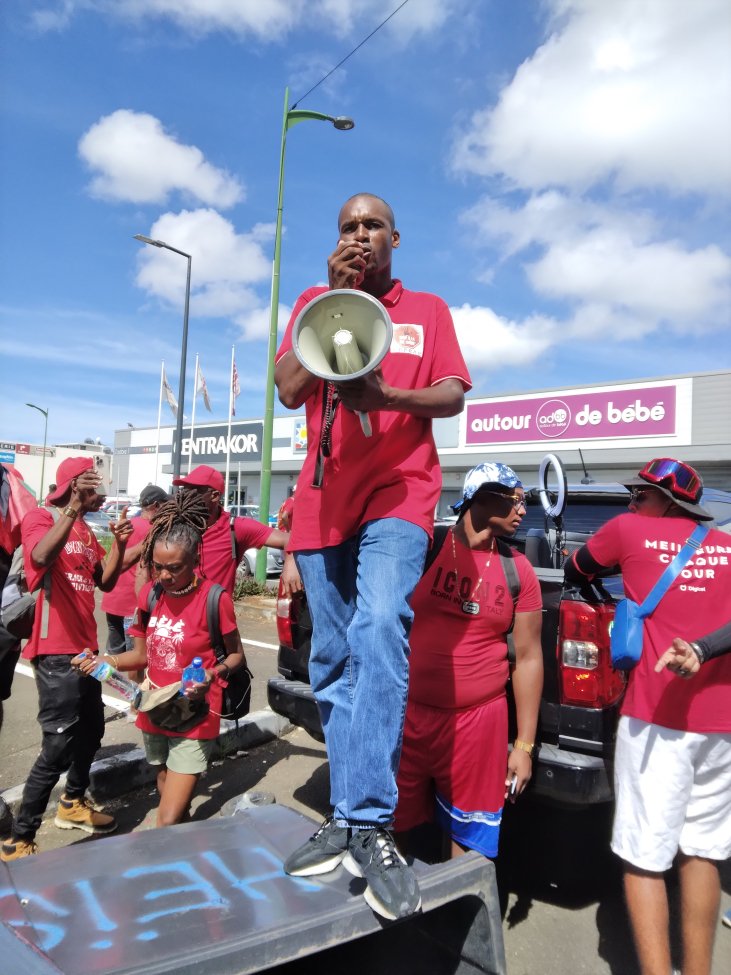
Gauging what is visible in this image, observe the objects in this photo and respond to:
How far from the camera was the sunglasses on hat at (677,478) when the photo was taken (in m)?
2.58

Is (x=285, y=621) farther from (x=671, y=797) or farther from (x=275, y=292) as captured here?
(x=275, y=292)

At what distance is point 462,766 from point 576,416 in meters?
22.4

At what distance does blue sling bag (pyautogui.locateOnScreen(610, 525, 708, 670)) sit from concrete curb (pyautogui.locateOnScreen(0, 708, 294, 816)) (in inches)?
103

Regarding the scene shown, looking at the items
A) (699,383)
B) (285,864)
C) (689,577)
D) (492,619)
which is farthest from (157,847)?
(699,383)

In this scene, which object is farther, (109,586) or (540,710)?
(109,586)

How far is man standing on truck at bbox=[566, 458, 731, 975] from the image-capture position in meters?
2.35

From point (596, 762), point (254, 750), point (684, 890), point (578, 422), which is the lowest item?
point (254, 750)

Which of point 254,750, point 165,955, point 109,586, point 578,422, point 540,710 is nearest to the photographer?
point 165,955

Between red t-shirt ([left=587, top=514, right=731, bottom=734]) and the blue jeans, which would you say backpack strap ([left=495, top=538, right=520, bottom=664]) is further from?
the blue jeans

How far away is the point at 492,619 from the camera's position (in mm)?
2625

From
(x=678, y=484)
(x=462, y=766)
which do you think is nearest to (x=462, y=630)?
(x=462, y=766)

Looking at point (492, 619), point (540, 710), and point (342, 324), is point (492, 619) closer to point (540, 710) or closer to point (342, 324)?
point (540, 710)

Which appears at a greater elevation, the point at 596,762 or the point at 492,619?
the point at 492,619

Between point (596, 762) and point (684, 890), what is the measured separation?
492mm
